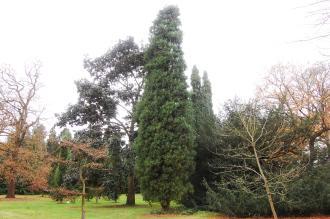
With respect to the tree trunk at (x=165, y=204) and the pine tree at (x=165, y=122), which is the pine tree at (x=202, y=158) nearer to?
the pine tree at (x=165, y=122)

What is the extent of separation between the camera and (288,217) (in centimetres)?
1570

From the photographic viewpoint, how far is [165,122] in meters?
19.5

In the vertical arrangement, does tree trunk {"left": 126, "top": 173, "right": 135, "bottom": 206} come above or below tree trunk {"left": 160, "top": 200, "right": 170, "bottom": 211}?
above

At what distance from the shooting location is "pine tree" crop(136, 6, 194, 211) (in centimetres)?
1841

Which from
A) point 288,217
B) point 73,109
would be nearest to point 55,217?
point 73,109

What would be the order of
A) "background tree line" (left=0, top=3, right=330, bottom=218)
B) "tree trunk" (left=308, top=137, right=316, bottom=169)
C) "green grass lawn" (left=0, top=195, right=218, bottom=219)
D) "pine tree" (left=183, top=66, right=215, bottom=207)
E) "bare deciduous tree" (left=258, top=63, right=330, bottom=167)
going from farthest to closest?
"pine tree" (left=183, top=66, right=215, bottom=207)
"bare deciduous tree" (left=258, top=63, right=330, bottom=167)
"green grass lawn" (left=0, top=195, right=218, bottom=219)
"tree trunk" (left=308, top=137, right=316, bottom=169)
"background tree line" (left=0, top=3, right=330, bottom=218)

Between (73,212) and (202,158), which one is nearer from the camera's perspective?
(73,212)

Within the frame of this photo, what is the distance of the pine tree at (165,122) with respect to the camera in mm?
18406

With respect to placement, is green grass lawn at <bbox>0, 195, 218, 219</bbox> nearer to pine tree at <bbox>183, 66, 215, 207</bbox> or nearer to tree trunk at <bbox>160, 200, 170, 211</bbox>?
tree trunk at <bbox>160, 200, 170, 211</bbox>

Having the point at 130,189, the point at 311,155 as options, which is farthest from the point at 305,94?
the point at 130,189

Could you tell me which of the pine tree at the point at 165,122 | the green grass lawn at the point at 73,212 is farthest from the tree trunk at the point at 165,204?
the green grass lawn at the point at 73,212

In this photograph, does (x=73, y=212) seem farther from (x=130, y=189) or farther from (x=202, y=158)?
(x=202, y=158)

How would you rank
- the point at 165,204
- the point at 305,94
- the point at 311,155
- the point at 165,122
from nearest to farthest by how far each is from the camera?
the point at 311,155 < the point at 165,204 < the point at 165,122 < the point at 305,94

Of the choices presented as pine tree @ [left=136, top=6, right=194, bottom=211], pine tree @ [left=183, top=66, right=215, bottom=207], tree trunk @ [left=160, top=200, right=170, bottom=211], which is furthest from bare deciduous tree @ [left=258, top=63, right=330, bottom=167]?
tree trunk @ [left=160, top=200, right=170, bottom=211]
